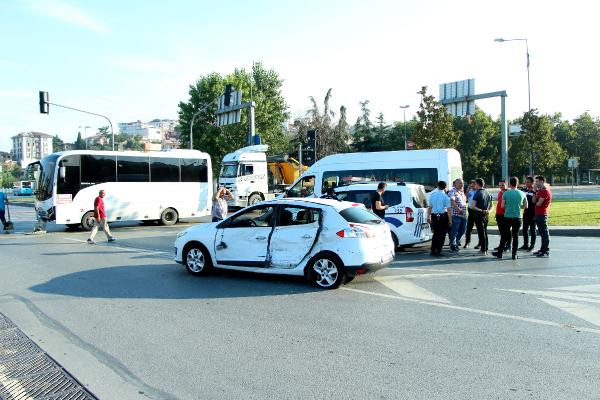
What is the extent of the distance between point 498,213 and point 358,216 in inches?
205

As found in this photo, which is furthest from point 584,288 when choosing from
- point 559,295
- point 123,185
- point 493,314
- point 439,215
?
point 123,185

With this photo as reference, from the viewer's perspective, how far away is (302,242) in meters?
8.77

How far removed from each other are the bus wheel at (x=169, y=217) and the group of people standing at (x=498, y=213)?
13344mm

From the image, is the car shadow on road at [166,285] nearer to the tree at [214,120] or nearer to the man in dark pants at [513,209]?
the man in dark pants at [513,209]

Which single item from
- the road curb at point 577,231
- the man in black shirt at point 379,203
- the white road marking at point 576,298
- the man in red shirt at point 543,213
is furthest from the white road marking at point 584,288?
the road curb at point 577,231

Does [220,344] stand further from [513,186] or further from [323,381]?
[513,186]

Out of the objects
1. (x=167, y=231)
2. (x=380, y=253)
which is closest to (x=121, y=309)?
(x=380, y=253)

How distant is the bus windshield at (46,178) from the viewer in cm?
1997

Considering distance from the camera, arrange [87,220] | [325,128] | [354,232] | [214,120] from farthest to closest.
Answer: [325,128] → [214,120] → [87,220] → [354,232]

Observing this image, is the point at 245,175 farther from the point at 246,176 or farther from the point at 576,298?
the point at 576,298

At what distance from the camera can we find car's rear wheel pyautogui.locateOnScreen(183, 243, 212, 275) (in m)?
9.82

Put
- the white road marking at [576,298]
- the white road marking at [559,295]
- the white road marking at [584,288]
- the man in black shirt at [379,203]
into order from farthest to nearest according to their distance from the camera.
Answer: the man in black shirt at [379,203] < the white road marking at [584,288] < the white road marking at [559,295] < the white road marking at [576,298]

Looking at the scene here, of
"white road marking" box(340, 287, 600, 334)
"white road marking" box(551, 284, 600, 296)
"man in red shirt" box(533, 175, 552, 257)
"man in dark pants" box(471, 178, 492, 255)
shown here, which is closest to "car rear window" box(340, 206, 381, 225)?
"white road marking" box(340, 287, 600, 334)

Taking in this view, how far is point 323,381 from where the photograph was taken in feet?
15.1
